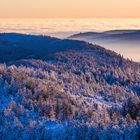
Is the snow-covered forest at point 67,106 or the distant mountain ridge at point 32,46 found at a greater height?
the snow-covered forest at point 67,106

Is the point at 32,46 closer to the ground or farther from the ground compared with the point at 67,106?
closer to the ground

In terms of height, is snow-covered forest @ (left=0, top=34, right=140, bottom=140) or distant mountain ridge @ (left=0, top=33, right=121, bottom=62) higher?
snow-covered forest @ (left=0, top=34, right=140, bottom=140)

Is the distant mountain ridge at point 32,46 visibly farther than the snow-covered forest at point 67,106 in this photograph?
Yes

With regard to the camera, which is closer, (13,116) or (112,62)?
(13,116)

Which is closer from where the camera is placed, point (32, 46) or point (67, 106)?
point (67, 106)

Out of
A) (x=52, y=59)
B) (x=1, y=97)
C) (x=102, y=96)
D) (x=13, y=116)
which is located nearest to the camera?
(x=13, y=116)

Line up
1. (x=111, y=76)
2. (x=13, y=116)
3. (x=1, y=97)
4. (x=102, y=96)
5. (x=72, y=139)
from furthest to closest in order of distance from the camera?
1. (x=111, y=76)
2. (x=102, y=96)
3. (x=1, y=97)
4. (x=13, y=116)
5. (x=72, y=139)

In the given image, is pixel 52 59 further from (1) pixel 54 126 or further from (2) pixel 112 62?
(1) pixel 54 126

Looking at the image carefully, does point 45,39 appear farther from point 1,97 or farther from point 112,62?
point 1,97

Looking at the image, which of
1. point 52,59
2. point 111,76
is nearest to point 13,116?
point 111,76

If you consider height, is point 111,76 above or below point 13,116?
below

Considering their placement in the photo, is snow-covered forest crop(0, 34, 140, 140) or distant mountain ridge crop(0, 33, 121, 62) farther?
distant mountain ridge crop(0, 33, 121, 62)
